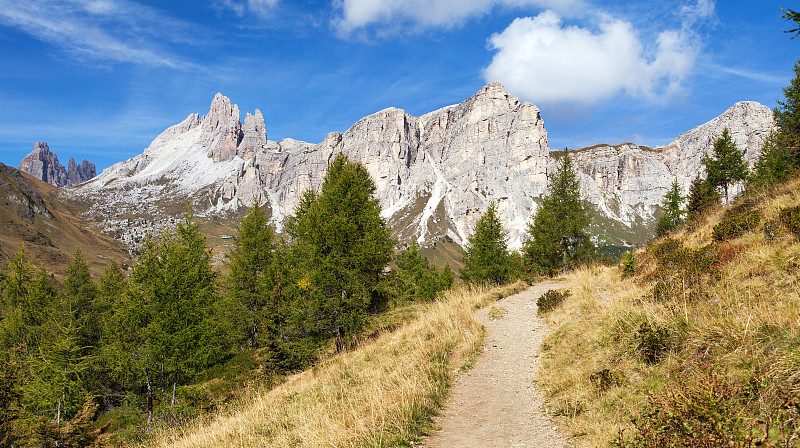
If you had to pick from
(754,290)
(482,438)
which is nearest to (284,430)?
(482,438)

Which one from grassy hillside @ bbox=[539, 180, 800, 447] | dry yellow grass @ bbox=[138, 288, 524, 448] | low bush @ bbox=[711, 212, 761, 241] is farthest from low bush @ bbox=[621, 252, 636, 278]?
dry yellow grass @ bbox=[138, 288, 524, 448]

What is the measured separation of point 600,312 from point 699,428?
5.97 metres

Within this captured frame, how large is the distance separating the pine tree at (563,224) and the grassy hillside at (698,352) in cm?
1814

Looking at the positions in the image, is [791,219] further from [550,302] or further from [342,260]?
[342,260]

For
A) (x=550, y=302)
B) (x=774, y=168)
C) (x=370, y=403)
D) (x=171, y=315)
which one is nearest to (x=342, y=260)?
(x=550, y=302)

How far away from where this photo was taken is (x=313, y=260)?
682 inches

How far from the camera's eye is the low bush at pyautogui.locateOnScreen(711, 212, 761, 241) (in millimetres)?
9609

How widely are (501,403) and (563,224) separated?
79.8ft

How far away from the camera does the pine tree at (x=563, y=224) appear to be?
28359mm

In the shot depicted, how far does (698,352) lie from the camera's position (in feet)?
16.2

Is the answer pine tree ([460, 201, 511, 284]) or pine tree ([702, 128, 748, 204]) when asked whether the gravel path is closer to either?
pine tree ([460, 201, 511, 284])

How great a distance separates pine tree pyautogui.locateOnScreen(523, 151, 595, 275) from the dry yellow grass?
2002cm

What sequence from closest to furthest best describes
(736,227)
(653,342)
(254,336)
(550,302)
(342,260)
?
1. (653,342)
2. (736,227)
3. (550,302)
4. (342,260)
5. (254,336)

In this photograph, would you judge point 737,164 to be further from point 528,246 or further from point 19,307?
point 19,307
